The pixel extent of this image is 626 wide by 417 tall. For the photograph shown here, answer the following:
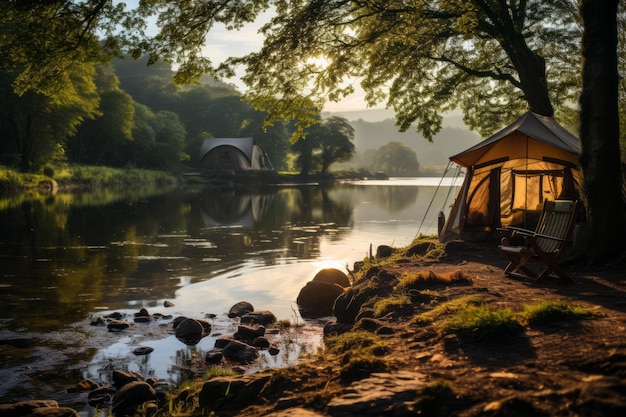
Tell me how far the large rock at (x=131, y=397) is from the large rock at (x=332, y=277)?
6.21 metres

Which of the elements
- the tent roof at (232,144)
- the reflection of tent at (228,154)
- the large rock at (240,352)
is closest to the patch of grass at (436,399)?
the large rock at (240,352)

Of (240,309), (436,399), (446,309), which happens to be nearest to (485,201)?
(240,309)

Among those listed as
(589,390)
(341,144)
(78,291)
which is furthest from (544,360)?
(341,144)

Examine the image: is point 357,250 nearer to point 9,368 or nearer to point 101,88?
point 9,368

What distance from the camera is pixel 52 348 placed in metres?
8.09

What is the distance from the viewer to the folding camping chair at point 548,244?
330 inches

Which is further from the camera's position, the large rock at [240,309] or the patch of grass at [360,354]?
the large rock at [240,309]

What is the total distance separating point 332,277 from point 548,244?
4.96 meters

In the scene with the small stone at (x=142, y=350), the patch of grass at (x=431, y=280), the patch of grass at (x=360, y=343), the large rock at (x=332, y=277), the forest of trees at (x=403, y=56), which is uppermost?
the forest of trees at (x=403, y=56)

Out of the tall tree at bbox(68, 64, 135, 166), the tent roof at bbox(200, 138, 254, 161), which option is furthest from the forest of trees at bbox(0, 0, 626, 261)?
the tent roof at bbox(200, 138, 254, 161)

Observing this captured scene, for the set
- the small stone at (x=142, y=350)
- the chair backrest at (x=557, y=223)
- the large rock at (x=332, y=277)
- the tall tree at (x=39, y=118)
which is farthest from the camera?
the tall tree at (x=39, y=118)

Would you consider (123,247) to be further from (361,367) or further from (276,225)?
(361,367)

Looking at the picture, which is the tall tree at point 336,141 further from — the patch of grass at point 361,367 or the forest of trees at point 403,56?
the patch of grass at point 361,367

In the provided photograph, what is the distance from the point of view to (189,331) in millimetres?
9047
